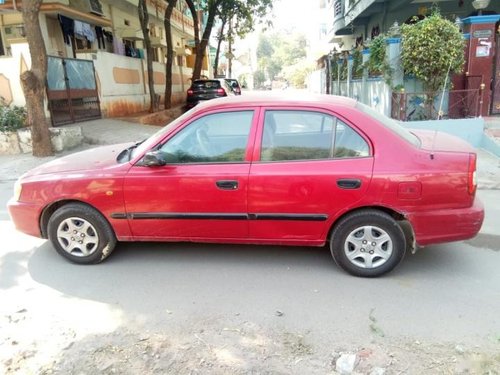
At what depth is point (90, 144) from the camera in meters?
10.8

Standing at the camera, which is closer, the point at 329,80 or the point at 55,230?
the point at 55,230

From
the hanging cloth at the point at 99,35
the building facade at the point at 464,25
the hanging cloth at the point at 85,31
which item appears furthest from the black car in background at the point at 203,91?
the building facade at the point at 464,25

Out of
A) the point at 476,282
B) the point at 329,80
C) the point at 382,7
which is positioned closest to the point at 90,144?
the point at 476,282

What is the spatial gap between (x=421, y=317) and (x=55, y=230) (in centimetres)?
333

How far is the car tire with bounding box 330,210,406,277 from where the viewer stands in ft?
11.9

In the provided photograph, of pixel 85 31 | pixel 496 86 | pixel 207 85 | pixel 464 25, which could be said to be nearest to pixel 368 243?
pixel 496 86

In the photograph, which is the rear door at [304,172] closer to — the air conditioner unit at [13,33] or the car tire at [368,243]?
the car tire at [368,243]

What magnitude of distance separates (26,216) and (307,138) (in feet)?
9.21

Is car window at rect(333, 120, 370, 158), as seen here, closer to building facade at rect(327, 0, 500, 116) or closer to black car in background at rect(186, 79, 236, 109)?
building facade at rect(327, 0, 500, 116)

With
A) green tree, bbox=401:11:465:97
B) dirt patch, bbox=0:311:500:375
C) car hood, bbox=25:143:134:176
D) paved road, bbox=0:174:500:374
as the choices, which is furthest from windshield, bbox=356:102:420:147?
green tree, bbox=401:11:465:97

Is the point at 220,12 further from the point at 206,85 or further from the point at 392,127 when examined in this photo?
the point at 392,127

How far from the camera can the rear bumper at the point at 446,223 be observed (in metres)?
3.56

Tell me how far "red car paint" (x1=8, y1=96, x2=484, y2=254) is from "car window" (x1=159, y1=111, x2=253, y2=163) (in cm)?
6

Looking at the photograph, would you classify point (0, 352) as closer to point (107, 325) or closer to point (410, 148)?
point (107, 325)
